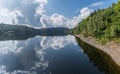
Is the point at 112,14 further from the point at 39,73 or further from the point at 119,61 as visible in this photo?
the point at 39,73

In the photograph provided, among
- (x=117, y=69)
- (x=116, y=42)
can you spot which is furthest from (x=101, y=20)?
(x=117, y=69)

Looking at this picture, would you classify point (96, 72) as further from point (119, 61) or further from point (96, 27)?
point (96, 27)

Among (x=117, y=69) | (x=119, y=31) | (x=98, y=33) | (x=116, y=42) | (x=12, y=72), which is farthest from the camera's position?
(x=98, y=33)

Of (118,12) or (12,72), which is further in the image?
(118,12)

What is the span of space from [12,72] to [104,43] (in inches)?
2045

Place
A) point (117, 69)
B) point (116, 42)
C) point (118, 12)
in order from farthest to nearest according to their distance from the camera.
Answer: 1. point (118, 12)
2. point (116, 42)
3. point (117, 69)

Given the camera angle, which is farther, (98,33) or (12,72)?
(98,33)

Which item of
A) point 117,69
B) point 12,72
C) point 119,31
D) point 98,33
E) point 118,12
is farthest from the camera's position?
point 118,12

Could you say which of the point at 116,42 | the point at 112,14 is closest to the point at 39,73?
the point at 116,42

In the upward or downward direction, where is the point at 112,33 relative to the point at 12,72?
upward

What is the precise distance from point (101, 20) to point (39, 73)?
7931cm

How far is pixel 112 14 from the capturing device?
458 feet

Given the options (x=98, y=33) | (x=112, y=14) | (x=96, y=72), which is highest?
(x=112, y=14)

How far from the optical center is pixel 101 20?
132125 mm
